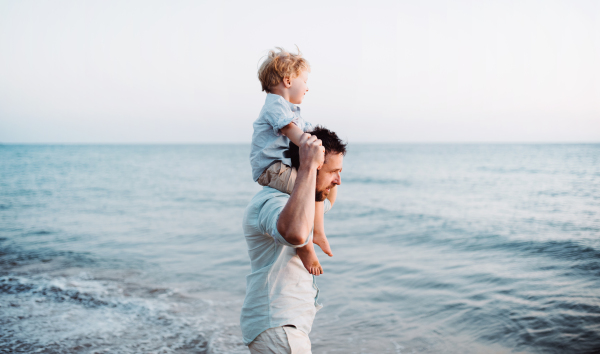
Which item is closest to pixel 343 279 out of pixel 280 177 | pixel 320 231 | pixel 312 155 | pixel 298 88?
pixel 320 231

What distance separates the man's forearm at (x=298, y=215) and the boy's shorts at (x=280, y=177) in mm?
491

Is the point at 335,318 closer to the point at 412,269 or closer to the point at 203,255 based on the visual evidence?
the point at 412,269

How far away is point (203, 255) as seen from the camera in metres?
8.76

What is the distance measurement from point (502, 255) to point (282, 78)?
8111 millimetres

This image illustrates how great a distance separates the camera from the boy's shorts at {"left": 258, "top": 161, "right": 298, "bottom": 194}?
212 cm

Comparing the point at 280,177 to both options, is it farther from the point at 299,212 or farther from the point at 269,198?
the point at 299,212

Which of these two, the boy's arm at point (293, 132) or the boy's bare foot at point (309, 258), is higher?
the boy's arm at point (293, 132)

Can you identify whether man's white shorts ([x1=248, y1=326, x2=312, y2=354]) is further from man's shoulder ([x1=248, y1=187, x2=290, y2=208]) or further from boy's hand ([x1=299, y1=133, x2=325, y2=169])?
boy's hand ([x1=299, y1=133, x2=325, y2=169])

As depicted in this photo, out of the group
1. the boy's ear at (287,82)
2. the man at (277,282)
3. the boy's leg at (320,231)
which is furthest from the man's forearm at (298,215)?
the boy's ear at (287,82)

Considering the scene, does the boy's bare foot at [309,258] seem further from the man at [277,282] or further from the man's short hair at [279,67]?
the man's short hair at [279,67]

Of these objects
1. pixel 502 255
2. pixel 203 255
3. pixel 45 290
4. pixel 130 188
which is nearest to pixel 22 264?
pixel 45 290

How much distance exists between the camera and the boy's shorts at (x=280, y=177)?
212cm

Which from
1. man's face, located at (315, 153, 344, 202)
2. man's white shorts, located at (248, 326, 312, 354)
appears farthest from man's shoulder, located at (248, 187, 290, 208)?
man's white shorts, located at (248, 326, 312, 354)

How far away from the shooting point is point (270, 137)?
92.1 inches
